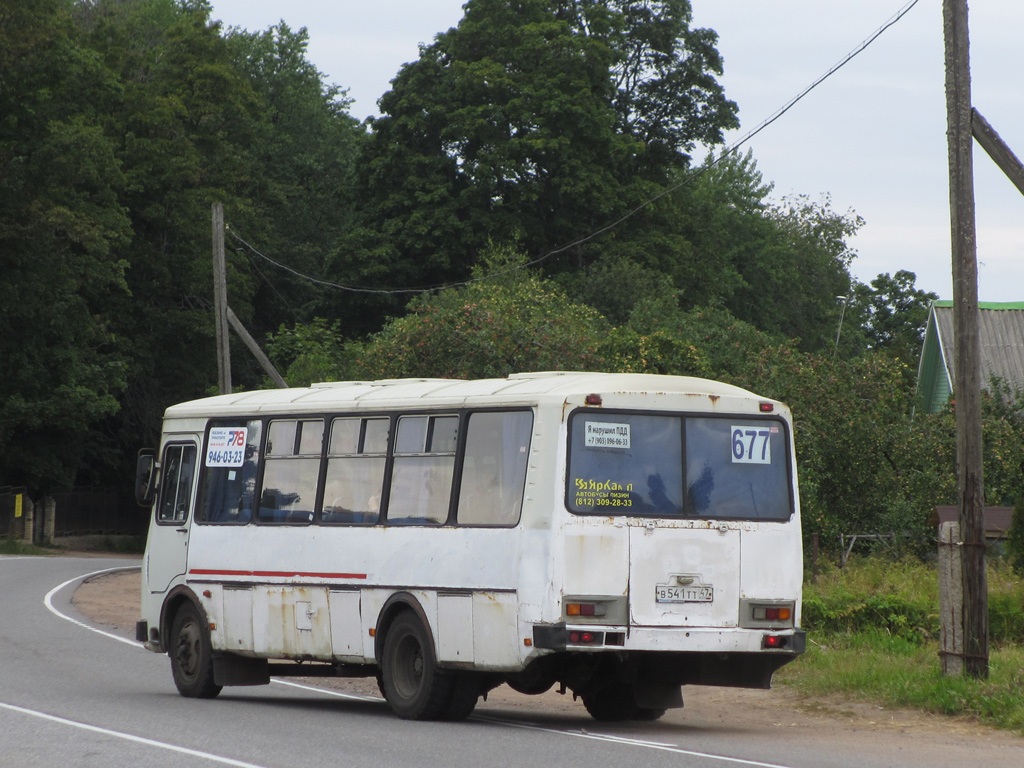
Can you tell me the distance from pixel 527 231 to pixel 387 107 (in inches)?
290

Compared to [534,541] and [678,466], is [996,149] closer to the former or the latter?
[678,466]

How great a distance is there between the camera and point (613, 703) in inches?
531

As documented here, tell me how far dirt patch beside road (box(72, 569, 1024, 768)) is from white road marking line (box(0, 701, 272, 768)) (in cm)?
378

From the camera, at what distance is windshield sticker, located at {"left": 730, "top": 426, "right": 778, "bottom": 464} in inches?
487

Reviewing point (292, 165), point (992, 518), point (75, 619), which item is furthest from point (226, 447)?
point (292, 165)

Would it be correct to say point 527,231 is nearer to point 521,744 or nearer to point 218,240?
point 218,240

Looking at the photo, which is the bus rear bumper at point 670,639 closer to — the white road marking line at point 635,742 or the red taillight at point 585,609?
the red taillight at point 585,609

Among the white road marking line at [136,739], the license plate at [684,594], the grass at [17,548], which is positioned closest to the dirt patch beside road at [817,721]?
the license plate at [684,594]

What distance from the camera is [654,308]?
42.9 meters

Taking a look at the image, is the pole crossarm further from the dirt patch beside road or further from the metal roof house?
the metal roof house

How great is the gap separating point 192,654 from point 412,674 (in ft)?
11.3

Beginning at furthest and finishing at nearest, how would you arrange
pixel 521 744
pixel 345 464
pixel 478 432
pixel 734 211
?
pixel 734 211 → pixel 345 464 → pixel 478 432 → pixel 521 744

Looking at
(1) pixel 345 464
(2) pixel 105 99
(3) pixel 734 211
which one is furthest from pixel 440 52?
(1) pixel 345 464

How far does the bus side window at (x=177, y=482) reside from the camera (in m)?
15.9
